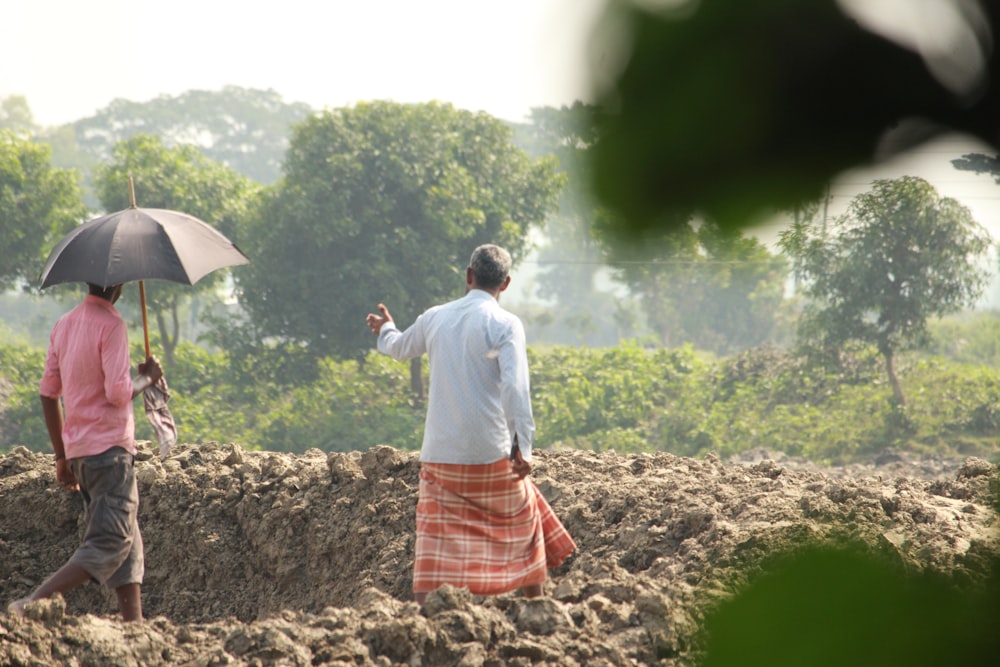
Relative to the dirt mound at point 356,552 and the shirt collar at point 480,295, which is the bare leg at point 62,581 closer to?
the dirt mound at point 356,552

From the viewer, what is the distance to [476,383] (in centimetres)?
384

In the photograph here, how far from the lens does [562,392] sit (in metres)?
16.3

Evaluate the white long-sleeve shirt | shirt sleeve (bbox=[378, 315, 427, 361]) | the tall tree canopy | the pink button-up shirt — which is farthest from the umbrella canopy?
the tall tree canopy

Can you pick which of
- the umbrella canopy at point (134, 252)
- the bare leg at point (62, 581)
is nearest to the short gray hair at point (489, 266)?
the umbrella canopy at point (134, 252)

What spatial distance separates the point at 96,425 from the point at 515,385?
1.58 metres

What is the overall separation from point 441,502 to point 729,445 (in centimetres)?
1136

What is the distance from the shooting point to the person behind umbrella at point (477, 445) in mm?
3818

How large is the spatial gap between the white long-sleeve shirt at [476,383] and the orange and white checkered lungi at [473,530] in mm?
→ 92

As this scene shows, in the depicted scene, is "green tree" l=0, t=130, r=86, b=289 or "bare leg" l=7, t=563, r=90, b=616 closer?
"bare leg" l=7, t=563, r=90, b=616

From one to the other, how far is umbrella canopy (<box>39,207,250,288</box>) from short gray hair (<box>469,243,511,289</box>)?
1085 millimetres

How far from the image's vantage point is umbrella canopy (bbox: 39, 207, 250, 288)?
400 cm

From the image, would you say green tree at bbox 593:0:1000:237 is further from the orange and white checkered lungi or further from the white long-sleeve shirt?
the orange and white checkered lungi

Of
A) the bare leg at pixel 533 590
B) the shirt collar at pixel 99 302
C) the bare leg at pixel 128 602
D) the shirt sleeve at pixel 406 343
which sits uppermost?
the shirt collar at pixel 99 302

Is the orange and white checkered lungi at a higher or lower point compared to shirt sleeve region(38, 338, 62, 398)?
lower
